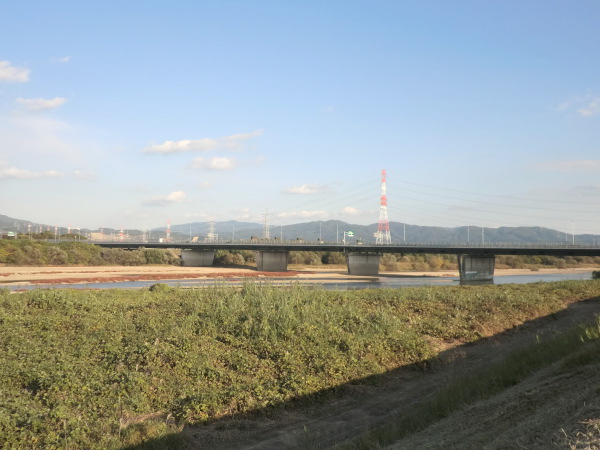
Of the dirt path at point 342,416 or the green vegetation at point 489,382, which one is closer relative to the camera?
the green vegetation at point 489,382

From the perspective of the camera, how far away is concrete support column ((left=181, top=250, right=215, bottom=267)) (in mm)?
144375

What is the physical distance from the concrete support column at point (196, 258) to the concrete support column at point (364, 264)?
4466 centimetres

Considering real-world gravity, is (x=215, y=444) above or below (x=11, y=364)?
below

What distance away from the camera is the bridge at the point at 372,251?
110m

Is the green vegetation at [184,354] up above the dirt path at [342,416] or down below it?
above

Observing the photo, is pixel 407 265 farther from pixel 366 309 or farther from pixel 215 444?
pixel 215 444

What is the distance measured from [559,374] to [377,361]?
970 cm

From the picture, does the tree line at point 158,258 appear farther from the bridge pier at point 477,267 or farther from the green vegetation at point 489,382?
the green vegetation at point 489,382

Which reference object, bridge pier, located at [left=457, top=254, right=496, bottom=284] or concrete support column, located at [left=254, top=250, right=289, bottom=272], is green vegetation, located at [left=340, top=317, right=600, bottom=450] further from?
concrete support column, located at [left=254, top=250, right=289, bottom=272]

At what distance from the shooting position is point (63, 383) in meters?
16.4

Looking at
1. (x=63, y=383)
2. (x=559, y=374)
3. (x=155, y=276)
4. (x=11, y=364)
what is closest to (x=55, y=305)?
(x=11, y=364)

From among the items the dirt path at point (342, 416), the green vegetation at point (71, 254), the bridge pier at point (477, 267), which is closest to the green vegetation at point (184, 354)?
the dirt path at point (342, 416)

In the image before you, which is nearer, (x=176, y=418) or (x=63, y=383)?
(x=176, y=418)

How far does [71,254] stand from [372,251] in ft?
264
